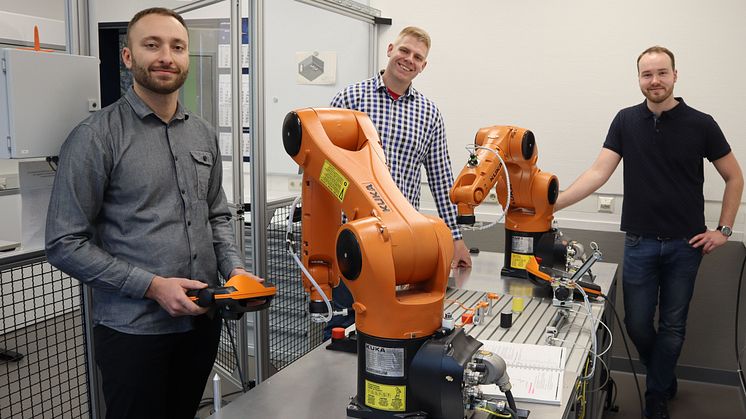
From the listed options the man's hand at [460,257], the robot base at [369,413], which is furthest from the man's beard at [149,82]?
the man's hand at [460,257]

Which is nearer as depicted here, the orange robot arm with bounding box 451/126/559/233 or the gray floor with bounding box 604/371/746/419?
the orange robot arm with bounding box 451/126/559/233

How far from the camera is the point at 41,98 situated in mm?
1862

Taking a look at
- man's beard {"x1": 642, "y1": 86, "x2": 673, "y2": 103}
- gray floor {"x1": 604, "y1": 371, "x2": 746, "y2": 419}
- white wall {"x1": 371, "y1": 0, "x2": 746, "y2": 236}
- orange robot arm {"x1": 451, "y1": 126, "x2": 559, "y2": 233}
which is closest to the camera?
orange robot arm {"x1": 451, "y1": 126, "x2": 559, "y2": 233}

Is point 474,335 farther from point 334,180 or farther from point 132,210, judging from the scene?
point 132,210

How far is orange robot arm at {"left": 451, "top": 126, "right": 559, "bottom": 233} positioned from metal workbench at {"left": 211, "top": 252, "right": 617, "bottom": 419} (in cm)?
28

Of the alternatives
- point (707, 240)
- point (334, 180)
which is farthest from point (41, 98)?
point (707, 240)

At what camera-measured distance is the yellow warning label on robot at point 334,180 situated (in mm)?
1531

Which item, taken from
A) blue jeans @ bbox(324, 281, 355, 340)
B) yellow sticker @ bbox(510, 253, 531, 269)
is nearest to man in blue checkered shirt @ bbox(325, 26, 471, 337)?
yellow sticker @ bbox(510, 253, 531, 269)

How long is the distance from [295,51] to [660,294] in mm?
2476

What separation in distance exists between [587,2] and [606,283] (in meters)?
1.98

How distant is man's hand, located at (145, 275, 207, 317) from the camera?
180 cm

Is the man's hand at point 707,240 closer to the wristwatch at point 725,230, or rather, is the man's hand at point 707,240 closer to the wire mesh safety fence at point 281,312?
the wristwatch at point 725,230

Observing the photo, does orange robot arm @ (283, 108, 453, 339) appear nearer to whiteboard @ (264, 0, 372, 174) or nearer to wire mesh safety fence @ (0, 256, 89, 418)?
wire mesh safety fence @ (0, 256, 89, 418)

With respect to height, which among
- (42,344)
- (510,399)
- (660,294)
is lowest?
(42,344)
